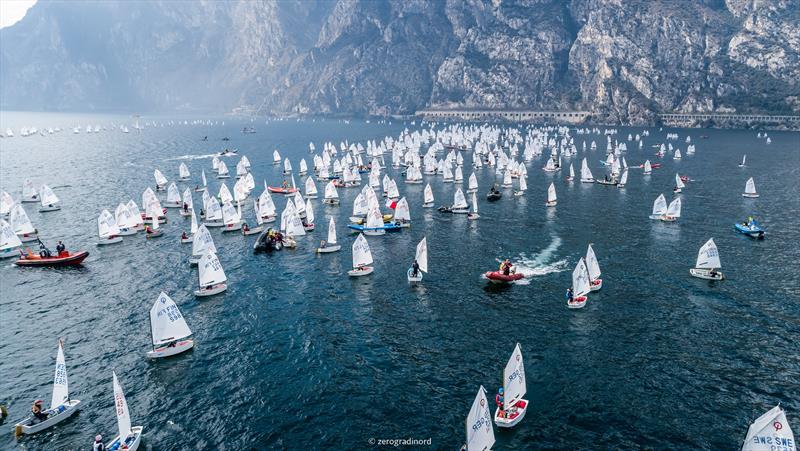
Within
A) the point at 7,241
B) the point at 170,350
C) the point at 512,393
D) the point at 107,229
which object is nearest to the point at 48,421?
the point at 170,350

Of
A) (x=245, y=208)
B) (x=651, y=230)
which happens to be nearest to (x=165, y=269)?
(x=245, y=208)

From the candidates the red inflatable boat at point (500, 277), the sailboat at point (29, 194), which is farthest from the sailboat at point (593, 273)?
the sailboat at point (29, 194)

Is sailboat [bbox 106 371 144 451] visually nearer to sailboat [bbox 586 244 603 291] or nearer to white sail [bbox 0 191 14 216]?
sailboat [bbox 586 244 603 291]

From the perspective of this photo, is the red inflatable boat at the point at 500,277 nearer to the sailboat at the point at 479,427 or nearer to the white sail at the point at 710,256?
the white sail at the point at 710,256

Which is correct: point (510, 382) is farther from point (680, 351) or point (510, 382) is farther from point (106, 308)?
point (106, 308)

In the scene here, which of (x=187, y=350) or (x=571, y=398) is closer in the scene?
(x=571, y=398)

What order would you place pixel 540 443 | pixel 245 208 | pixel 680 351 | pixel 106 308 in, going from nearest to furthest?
1. pixel 540 443
2. pixel 680 351
3. pixel 106 308
4. pixel 245 208

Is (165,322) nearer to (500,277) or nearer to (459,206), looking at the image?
(500,277)
